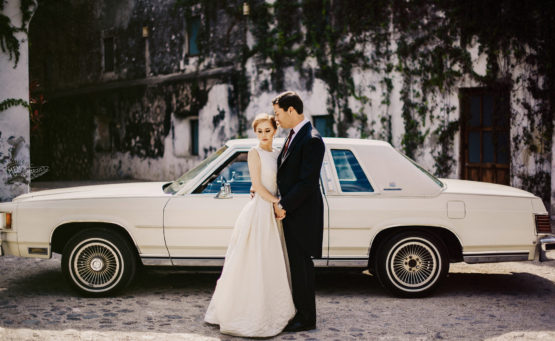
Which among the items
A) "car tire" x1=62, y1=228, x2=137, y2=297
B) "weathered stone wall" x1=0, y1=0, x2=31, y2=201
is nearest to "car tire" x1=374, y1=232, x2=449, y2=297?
"car tire" x1=62, y1=228, x2=137, y2=297

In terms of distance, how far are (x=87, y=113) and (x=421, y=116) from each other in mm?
12849

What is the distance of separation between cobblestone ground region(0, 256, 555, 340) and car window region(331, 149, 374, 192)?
0.82m

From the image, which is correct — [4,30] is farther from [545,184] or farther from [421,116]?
[545,184]

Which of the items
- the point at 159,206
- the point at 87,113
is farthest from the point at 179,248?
the point at 87,113

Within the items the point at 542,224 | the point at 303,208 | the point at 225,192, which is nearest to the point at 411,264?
the point at 542,224

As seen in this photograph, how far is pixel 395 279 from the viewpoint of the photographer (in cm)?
524

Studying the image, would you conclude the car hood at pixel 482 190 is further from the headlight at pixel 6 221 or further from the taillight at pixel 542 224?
the headlight at pixel 6 221

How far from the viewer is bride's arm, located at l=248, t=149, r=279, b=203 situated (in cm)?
427

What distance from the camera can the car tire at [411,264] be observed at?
5.21 m

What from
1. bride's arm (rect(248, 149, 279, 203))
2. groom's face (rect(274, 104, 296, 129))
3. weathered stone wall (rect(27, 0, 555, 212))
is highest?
weathered stone wall (rect(27, 0, 555, 212))

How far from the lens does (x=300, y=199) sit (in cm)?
417

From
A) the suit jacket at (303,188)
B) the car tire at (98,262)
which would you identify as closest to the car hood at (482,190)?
the suit jacket at (303,188)

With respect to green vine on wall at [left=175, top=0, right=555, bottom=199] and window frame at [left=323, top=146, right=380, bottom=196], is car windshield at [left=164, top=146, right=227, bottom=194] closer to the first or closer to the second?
window frame at [left=323, top=146, right=380, bottom=196]

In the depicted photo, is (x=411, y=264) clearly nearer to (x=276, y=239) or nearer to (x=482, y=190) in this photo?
(x=482, y=190)
